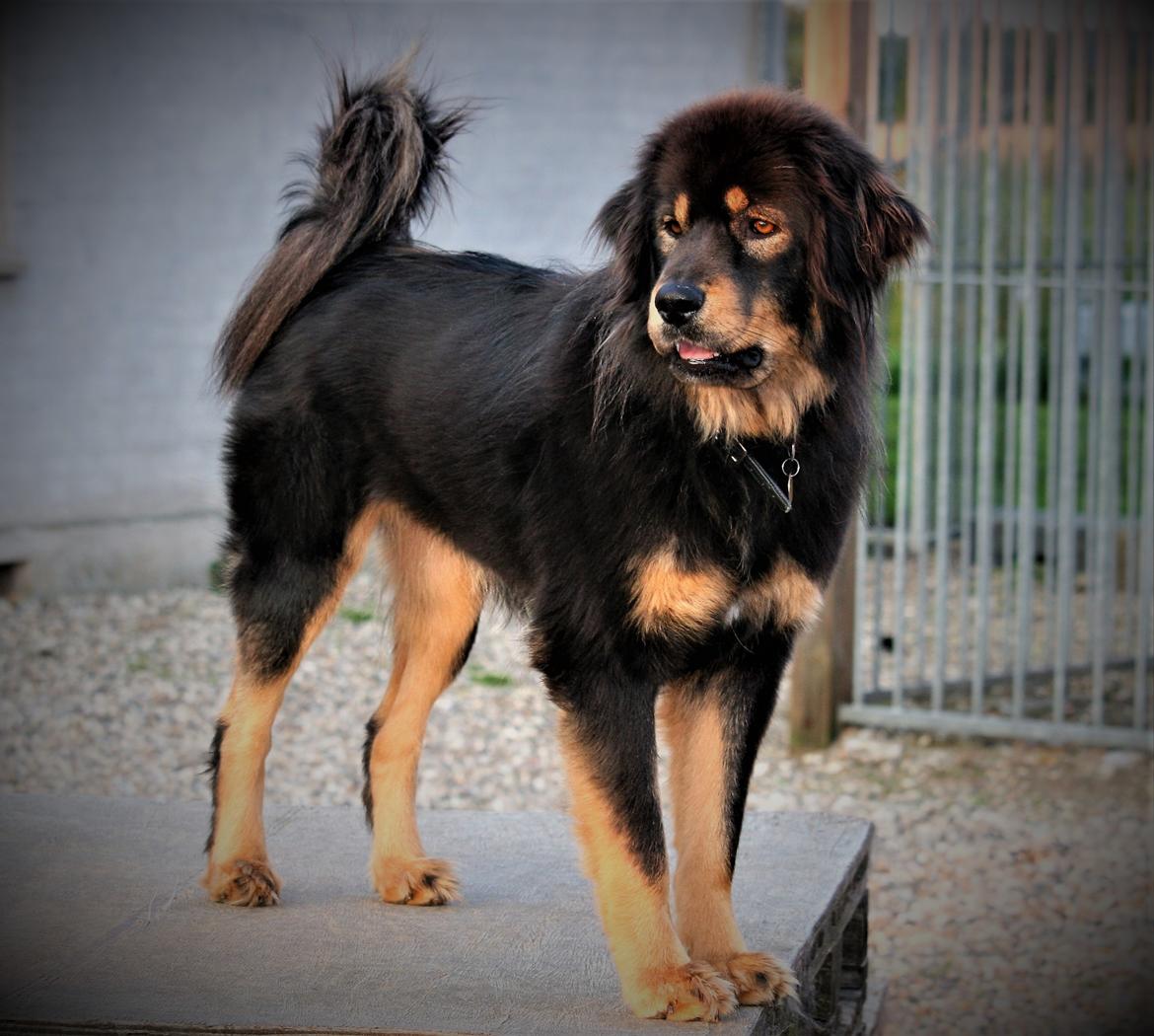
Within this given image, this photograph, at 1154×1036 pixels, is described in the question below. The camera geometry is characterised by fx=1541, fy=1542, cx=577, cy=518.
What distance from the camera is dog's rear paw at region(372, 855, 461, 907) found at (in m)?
3.96

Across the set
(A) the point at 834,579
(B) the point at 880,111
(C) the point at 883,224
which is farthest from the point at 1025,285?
(C) the point at 883,224

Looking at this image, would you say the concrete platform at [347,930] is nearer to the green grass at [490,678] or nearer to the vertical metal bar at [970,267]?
the vertical metal bar at [970,267]

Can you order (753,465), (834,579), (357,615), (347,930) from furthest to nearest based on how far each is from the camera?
(357,615) < (834,579) < (347,930) < (753,465)

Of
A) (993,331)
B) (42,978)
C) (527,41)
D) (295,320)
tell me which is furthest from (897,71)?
(42,978)

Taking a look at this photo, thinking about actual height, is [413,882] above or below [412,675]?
below

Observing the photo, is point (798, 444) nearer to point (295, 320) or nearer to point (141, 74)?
point (295, 320)

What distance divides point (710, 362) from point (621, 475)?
0.32 meters

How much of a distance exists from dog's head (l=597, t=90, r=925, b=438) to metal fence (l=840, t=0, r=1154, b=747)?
3769 millimetres

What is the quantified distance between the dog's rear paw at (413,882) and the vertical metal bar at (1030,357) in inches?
155

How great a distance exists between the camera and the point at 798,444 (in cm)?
331

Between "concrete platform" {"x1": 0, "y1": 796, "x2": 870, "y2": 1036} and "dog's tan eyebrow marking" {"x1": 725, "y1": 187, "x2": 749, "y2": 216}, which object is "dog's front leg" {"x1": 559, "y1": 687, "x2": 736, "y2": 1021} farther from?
"dog's tan eyebrow marking" {"x1": 725, "y1": 187, "x2": 749, "y2": 216}

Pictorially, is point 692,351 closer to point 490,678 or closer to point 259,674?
point 259,674

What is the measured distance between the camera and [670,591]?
3145mm

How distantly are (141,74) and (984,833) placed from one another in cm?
626
